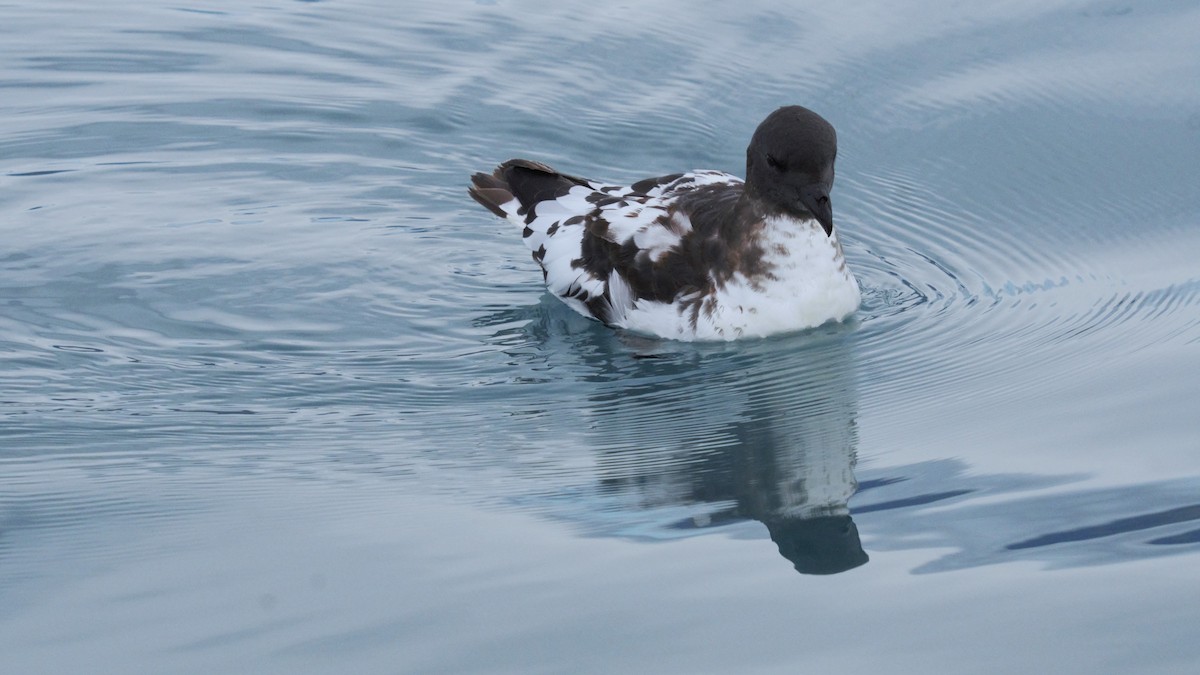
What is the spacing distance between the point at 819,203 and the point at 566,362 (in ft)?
4.65

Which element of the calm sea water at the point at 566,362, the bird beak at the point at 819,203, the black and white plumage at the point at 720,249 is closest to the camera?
the calm sea water at the point at 566,362

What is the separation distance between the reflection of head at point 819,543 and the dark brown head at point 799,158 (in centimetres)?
236

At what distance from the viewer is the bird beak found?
23.8ft

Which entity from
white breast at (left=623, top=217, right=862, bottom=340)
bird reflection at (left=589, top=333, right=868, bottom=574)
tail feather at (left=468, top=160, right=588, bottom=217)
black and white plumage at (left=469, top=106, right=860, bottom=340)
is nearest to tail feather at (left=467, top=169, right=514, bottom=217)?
tail feather at (left=468, top=160, right=588, bottom=217)

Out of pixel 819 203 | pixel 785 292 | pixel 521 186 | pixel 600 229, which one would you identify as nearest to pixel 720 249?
pixel 785 292

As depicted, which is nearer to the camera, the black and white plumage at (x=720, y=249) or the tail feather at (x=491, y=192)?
the black and white plumage at (x=720, y=249)

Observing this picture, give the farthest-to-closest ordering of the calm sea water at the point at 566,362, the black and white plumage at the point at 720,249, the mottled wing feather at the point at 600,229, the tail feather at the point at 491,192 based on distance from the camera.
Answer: the tail feather at the point at 491,192 < the mottled wing feather at the point at 600,229 < the black and white plumage at the point at 720,249 < the calm sea water at the point at 566,362

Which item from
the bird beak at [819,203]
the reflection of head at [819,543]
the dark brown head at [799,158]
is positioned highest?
the dark brown head at [799,158]

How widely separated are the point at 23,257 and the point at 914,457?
5.18 meters

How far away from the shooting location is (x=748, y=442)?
614 cm

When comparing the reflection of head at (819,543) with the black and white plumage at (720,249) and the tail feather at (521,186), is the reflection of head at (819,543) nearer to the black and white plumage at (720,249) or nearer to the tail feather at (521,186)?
the black and white plumage at (720,249)

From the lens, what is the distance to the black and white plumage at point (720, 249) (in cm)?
739

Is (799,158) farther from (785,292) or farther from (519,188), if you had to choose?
(519,188)

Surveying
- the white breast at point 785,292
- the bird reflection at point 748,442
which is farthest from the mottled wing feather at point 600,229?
the bird reflection at point 748,442
